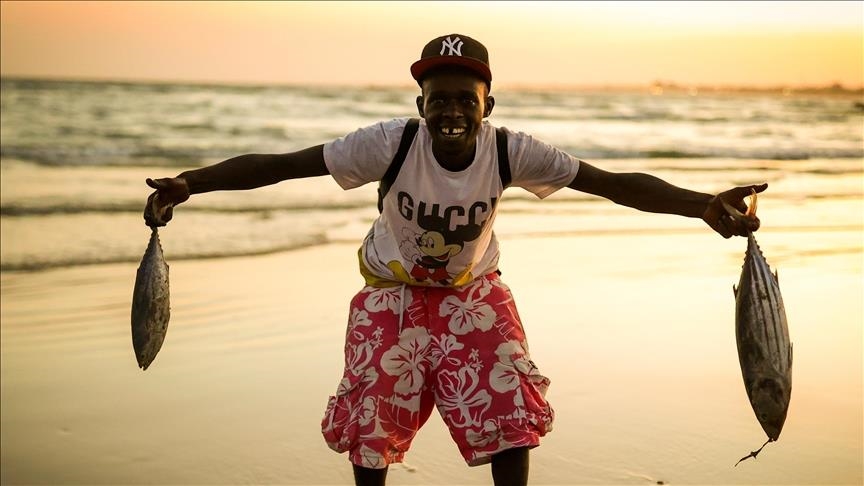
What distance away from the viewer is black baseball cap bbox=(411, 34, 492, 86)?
3.09 meters

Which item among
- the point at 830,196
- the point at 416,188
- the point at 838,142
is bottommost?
the point at 416,188

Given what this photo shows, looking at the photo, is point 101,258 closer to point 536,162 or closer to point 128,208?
point 128,208

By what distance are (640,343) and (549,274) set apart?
186 cm

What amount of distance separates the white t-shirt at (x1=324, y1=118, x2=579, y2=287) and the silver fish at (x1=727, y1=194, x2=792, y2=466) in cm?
72

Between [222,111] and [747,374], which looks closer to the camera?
[747,374]

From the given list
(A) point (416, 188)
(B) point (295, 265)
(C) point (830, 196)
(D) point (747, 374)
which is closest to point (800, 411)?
(D) point (747, 374)

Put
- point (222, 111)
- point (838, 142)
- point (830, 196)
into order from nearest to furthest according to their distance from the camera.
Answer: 1. point (830, 196)
2. point (838, 142)
3. point (222, 111)

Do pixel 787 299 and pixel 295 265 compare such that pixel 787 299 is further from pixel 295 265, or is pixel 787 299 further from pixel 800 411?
pixel 295 265

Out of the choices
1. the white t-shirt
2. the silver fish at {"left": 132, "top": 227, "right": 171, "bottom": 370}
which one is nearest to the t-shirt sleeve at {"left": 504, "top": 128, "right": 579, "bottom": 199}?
the white t-shirt

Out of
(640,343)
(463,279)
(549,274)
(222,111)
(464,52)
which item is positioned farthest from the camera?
(222,111)

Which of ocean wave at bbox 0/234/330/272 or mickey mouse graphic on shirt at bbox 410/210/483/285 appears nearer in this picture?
mickey mouse graphic on shirt at bbox 410/210/483/285

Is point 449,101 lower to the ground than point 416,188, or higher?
higher

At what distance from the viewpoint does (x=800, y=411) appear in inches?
191

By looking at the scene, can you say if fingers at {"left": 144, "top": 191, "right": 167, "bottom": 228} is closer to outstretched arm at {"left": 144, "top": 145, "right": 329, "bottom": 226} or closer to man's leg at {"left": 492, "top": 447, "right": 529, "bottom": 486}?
outstretched arm at {"left": 144, "top": 145, "right": 329, "bottom": 226}
